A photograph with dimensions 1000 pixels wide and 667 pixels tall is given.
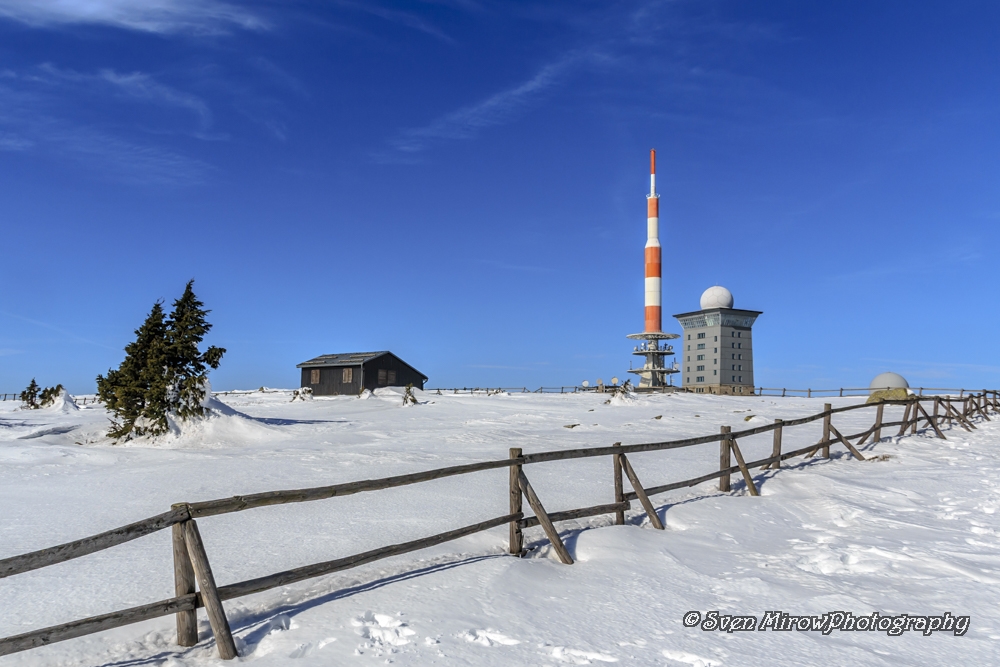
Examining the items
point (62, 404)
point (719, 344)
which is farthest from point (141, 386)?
point (719, 344)

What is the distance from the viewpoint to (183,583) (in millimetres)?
5066

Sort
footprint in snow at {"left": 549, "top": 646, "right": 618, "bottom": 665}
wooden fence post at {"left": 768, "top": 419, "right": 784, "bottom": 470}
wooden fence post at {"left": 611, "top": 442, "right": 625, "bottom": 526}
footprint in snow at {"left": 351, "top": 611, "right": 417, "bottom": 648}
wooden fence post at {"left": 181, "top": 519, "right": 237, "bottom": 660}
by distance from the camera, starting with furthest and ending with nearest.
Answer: wooden fence post at {"left": 768, "top": 419, "right": 784, "bottom": 470} → wooden fence post at {"left": 611, "top": 442, "right": 625, "bottom": 526} → footprint in snow at {"left": 351, "top": 611, "right": 417, "bottom": 648} → footprint in snow at {"left": 549, "top": 646, "right": 618, "bottom": 665} → wooden fence post at {"left": 181, "top": 519, "right": 237, "bottom": 660}

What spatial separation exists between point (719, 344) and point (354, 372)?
48.2 meters

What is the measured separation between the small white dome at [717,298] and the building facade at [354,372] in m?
42.8

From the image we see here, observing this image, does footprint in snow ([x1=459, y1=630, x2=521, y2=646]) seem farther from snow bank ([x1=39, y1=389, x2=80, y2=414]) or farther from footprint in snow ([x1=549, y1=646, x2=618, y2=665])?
snow bank ([x1=39, y1=389, x2=80, y2=414])

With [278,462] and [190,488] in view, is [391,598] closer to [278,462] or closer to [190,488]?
[190,488]

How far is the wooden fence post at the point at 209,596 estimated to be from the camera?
497 centimetres

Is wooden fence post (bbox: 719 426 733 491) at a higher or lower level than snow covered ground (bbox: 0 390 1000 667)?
higher

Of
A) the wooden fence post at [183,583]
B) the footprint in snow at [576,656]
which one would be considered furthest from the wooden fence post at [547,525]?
the wooden fence post at [183,583]

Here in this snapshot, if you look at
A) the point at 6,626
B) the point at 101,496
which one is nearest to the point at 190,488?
the point at 101,496

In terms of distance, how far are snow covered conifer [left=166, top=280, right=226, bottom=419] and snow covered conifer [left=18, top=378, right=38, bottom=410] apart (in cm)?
2636

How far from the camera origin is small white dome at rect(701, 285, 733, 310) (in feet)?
278

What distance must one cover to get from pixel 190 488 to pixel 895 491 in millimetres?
13405

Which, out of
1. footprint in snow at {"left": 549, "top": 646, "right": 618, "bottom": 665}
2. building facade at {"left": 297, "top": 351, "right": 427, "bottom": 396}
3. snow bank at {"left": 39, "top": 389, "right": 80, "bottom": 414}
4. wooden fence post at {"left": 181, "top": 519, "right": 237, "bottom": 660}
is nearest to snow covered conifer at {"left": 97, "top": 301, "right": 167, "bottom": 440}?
wooden fence post at {"left": 181, "top": 519, "right": 237, "bottom": 660}
